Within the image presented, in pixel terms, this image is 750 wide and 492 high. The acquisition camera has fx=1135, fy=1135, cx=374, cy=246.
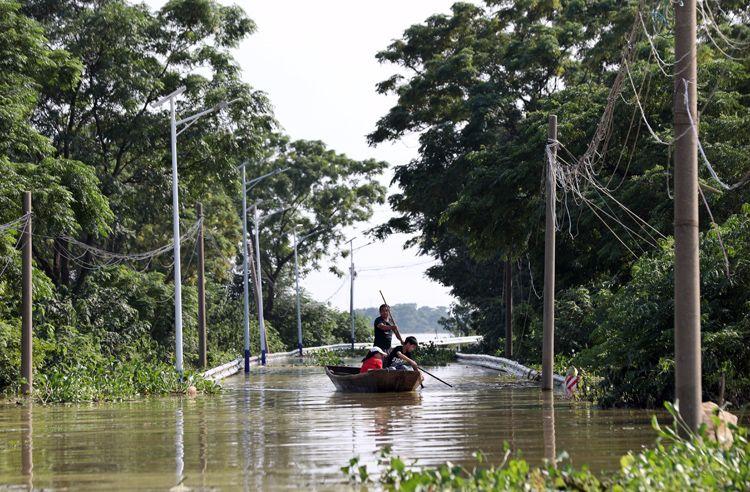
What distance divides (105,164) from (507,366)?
1620cm

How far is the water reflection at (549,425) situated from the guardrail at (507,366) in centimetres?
419

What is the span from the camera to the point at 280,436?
51.7 feet

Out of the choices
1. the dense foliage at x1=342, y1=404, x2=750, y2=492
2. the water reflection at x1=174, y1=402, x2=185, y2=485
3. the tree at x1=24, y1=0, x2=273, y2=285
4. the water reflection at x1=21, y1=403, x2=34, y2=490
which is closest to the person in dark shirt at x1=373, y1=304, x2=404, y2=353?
the water reflection at x1=174, y1=402, x2=185, y2=485

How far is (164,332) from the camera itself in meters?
47.1

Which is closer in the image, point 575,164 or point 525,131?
point 575,164

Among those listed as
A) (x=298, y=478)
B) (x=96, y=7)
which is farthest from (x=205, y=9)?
(x=298, y=478)

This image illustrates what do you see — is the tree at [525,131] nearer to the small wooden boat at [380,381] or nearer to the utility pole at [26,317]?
the small wooden boat at [380,381]

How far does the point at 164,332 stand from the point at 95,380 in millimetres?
18531

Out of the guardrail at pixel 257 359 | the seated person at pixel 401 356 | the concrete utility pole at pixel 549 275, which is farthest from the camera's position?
the guardrail at pixel 257 359

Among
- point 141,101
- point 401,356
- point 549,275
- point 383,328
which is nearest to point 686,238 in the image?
point 549,275

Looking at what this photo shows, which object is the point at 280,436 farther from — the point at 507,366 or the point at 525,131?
the point at 507,366

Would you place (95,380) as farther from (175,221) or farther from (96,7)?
(96,7)

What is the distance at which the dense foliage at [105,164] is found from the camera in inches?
1198

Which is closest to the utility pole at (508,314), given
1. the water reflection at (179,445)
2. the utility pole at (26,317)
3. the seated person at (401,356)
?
the seated person at (401,356)
